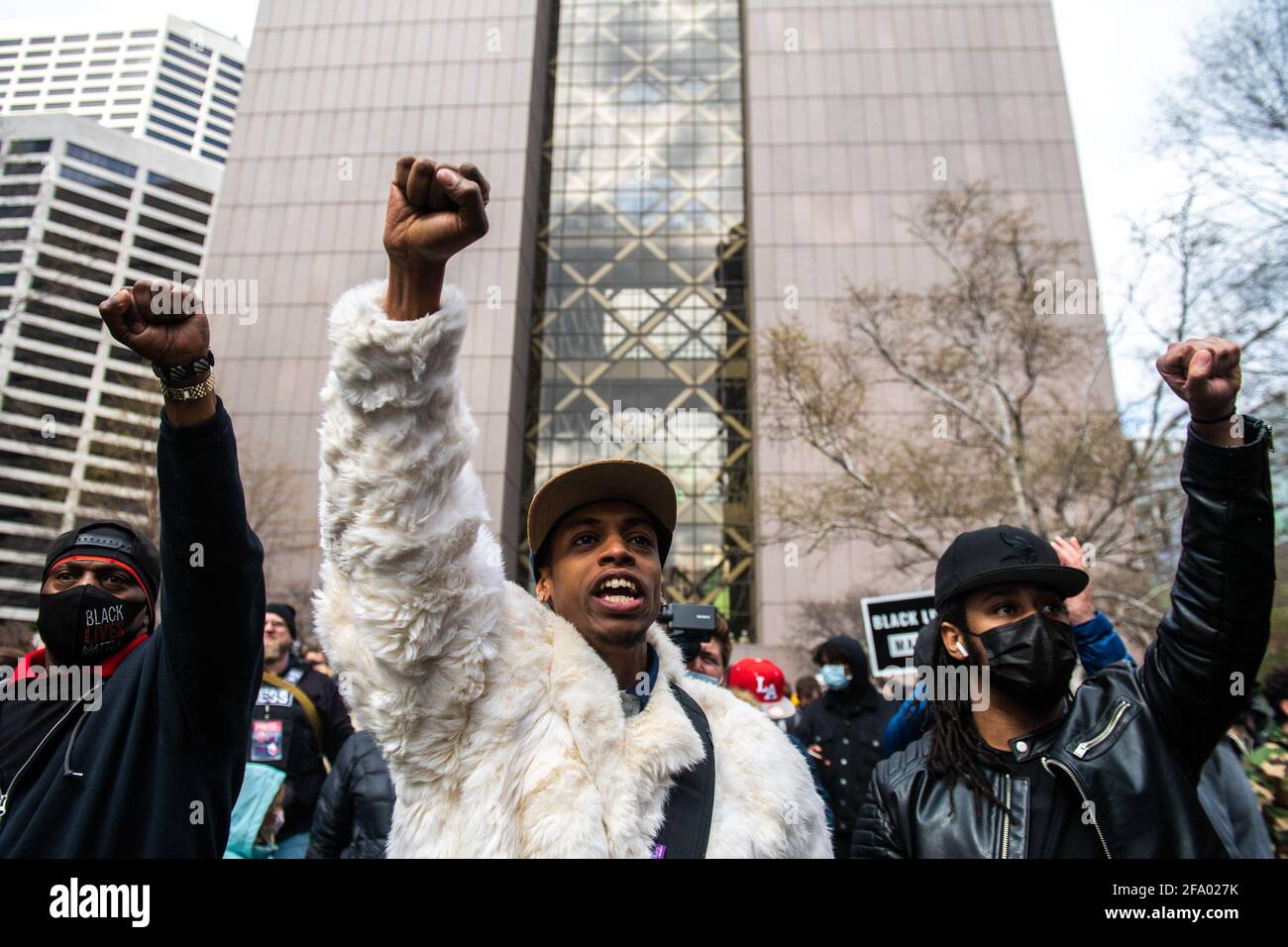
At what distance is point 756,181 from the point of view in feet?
91.1

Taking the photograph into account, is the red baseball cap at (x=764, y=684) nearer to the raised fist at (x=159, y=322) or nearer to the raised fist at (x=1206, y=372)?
the raised fist at (x=1206, y=372)

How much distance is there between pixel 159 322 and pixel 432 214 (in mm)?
635

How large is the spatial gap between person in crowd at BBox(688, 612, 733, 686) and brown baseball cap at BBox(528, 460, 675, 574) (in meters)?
2.51

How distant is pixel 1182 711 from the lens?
5.99ft

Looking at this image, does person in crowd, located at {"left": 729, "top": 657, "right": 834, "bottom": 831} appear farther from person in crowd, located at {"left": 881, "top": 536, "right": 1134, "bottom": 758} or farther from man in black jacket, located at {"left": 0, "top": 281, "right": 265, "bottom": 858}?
man in black jacket, located at {"left": 0, "top": 281, "right": 265, "bottom": 858}

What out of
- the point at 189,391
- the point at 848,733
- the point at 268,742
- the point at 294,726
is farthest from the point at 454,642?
the point at 848,733

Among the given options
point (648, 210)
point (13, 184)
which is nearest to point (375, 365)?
point (13, 184)

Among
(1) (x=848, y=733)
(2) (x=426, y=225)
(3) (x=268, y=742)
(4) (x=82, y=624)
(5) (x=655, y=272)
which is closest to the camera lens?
(2) (x=426, y=225)

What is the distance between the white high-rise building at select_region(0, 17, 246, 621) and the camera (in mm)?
9922

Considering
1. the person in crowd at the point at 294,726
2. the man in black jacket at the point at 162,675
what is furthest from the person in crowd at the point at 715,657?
the man in black jacket at the point at 162,675

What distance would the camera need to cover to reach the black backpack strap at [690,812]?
5.10 feet

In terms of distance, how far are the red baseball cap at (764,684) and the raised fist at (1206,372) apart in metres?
4.20

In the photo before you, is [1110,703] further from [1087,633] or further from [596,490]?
[596,490]

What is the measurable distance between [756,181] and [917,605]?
79.2 ft
